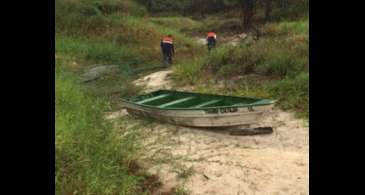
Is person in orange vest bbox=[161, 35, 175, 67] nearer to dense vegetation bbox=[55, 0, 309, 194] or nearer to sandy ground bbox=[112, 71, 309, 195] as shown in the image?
dense vegetation bbox=[55, 0, 309, 194]

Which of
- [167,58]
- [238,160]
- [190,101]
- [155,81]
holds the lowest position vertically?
[155,81]

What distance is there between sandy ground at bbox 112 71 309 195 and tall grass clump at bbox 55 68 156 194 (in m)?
0.47

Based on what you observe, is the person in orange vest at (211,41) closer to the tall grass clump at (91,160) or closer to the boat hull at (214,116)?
the boat hull at (214,116)

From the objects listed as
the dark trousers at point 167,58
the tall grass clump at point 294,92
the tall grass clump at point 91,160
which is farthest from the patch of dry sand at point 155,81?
the tall grass clump at point 91,160

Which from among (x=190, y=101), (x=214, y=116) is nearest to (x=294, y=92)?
(x=190, y=101)

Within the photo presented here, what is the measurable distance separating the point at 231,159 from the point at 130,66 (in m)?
9.96

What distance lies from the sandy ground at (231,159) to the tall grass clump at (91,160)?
470 millimetres

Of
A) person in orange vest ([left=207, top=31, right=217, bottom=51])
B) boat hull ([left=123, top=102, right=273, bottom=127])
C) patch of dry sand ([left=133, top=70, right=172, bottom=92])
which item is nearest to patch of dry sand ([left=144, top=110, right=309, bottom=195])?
boat hull ([left=123, top=102, right=273, bottom=127])

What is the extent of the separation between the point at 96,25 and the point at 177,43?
5050 millimetres

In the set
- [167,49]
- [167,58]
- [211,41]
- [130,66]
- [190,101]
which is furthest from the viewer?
[211,41]

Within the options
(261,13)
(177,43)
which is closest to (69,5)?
(177,43)

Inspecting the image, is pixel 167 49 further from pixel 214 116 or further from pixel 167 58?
pixel 214 116

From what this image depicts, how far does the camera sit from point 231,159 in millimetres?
6508
